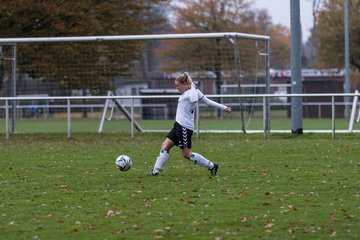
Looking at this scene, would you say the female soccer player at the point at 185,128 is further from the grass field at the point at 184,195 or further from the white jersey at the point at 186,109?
the grass field at the point at 184,195

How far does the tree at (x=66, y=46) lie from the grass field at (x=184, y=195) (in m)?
8.78

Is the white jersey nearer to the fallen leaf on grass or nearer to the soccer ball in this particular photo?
the soccer ball

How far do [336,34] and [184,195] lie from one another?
140 ft

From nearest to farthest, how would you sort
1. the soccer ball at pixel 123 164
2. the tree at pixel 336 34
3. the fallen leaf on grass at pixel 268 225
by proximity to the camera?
the fallen leaf on grass at pixel 268 225
the soccer ball at pixel 123 164
the tree at pixel 336 34

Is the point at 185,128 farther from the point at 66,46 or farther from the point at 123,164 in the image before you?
the point at 66,46

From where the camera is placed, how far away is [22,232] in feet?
Answer: 29.5

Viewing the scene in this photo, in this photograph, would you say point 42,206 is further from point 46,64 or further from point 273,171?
point 46,64

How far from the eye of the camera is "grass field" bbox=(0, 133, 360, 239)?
8.94 m

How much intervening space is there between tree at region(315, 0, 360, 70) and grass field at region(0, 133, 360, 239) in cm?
3389

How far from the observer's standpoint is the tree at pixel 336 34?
5194cm

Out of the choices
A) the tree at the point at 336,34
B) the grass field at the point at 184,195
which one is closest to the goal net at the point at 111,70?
the grass field at the point at 184,195

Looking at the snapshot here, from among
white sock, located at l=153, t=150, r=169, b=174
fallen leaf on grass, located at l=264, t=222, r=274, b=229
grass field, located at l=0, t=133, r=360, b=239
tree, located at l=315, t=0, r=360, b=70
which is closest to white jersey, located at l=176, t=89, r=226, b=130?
white sock, located at l=153, t=150, r=169, b=174

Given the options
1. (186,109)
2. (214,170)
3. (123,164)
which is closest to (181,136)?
(186,109)

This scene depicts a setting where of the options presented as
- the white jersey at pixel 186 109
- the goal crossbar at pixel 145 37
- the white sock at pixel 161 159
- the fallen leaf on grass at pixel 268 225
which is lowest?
the fallen leaf on grass at pixel 268 225
